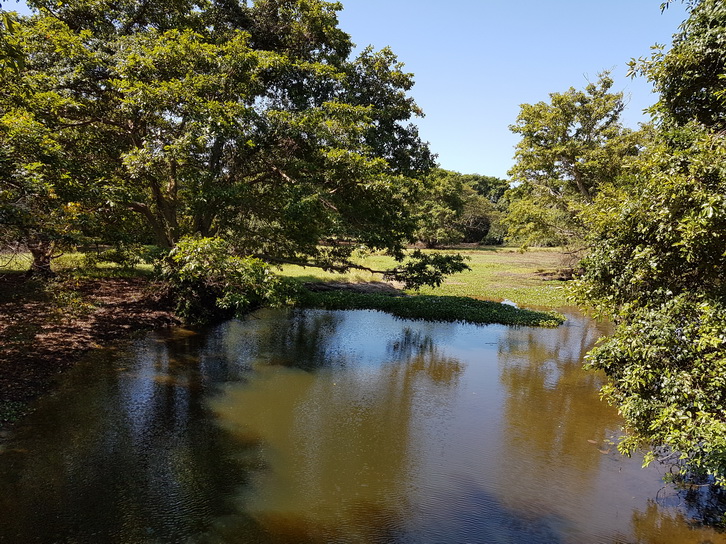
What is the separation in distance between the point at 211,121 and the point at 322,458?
1082 cm

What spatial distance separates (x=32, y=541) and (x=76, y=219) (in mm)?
9234

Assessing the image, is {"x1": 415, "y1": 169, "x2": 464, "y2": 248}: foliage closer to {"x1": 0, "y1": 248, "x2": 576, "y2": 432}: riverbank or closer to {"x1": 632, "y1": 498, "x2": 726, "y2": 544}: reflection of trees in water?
{"x1": 0, "y1": 248, "x2": 576, "y2": 432}: riverbank

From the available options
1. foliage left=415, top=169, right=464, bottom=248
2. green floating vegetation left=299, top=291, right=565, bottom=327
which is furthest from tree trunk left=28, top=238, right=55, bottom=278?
foliage left=415, top=169, right=464, bottom=248

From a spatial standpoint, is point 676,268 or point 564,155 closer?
point 676,268

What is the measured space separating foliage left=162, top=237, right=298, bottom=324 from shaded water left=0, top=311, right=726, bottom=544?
7.33 ft

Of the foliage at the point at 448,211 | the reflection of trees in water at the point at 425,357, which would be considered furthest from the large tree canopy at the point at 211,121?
the foliage at the point at 448,211

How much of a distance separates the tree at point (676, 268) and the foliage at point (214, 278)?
31.3 feet

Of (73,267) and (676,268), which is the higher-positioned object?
(676,268)

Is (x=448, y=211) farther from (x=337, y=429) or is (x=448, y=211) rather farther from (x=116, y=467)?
(x=116, y=467)

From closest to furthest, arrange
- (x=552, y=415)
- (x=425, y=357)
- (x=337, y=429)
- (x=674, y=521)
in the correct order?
(x=674, y=521) → (x=337, y=429) → (x=552, y=415) → (x=425, y=357)

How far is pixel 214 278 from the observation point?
16438 millimetres

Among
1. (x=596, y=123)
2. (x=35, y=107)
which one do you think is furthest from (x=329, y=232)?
(x=596, y=123)

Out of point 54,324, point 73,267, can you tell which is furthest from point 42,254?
point 54,324

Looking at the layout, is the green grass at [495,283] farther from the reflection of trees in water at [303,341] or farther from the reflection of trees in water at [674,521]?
the reflection of trees in water at [674,521]
